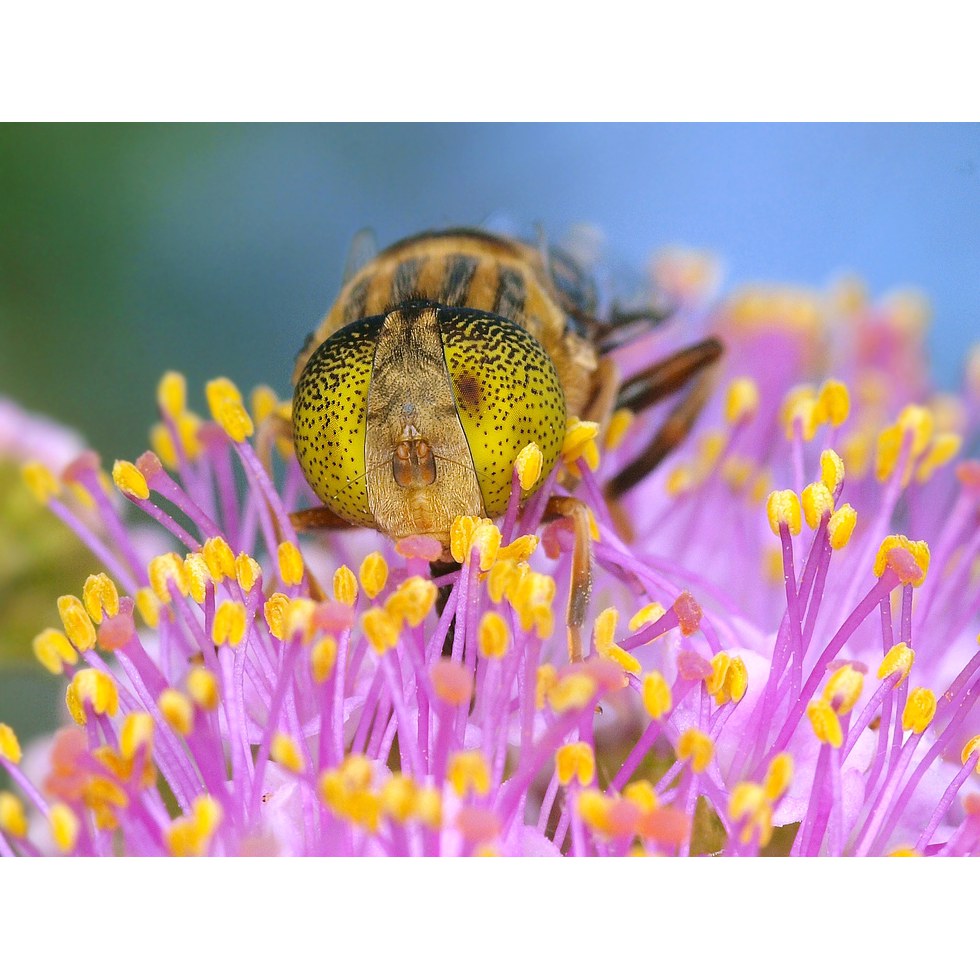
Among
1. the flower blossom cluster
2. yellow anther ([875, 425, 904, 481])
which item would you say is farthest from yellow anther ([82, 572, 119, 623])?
yellow anther ([875, 425, 904, 481])

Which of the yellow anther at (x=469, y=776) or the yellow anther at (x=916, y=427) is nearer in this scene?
the yellow anther at (x=469, y=776)

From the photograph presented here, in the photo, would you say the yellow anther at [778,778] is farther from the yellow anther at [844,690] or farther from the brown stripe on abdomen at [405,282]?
the brown stripe on abdomen at [405,282]

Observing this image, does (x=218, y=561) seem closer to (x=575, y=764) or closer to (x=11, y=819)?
(x=11, y=819)

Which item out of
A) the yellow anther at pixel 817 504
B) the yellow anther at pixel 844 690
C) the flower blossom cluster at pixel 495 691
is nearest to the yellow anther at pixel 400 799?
the flower blossom cluster at pixel 495 691

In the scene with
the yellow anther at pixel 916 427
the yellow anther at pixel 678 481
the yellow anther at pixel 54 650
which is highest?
the yellow anther at pixel 916 427

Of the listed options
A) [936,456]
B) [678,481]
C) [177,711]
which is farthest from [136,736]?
→ [936,456]

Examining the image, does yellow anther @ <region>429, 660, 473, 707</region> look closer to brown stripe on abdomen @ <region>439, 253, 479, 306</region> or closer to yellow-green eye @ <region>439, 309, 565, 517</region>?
yellow-green eye @ <region>439, 309, 565, 517</region>
